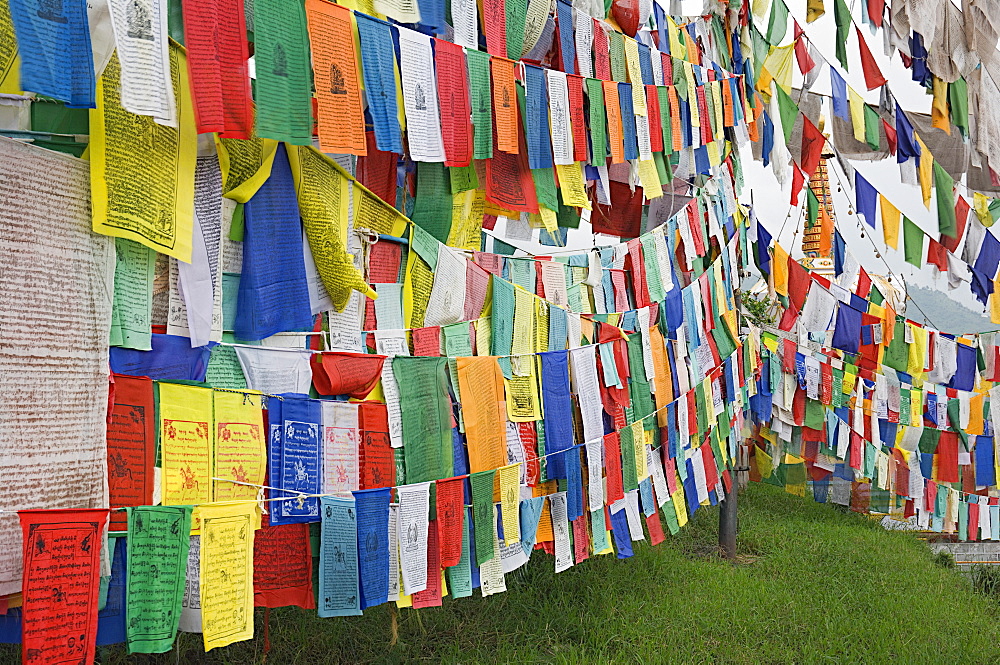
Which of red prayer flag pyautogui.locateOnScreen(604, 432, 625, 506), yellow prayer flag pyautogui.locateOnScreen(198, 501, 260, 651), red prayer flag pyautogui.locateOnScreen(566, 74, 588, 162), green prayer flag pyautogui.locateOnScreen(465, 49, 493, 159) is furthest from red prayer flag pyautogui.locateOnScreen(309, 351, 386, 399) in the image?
red prayer flag pyautogui.locateOnScreen(604, 432, 625, 506)

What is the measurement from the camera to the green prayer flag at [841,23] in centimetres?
657

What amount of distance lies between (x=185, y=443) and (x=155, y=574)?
36cm

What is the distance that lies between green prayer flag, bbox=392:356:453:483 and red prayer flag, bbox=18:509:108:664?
1.27 m

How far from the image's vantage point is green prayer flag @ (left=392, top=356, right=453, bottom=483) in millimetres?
3193

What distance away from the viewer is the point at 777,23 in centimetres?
654

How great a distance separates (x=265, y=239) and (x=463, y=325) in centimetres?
115

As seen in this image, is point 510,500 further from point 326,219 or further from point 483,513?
point 326,219

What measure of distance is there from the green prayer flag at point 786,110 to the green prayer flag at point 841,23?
1.70ft

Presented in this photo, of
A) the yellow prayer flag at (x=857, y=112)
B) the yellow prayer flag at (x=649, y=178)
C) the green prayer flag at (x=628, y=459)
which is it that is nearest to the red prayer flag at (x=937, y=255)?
the yellow prayer flag at (x=857, y=112)

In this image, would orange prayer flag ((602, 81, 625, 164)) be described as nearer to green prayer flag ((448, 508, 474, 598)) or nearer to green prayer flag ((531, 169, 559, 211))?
green prayer flag ((531, 169, 559, 211))

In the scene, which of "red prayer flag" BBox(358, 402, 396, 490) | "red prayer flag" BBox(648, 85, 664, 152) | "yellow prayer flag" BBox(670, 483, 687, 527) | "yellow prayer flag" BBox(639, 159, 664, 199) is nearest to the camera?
"red prayer flag" BBox(358, 402, 396, 490)

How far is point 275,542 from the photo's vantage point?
8.97 ft

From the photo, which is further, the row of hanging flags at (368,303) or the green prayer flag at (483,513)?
the green prayer flag at (483,513)

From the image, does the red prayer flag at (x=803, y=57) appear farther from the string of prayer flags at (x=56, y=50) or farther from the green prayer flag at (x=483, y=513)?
the string of prayer flags at (x=56, y=50)
